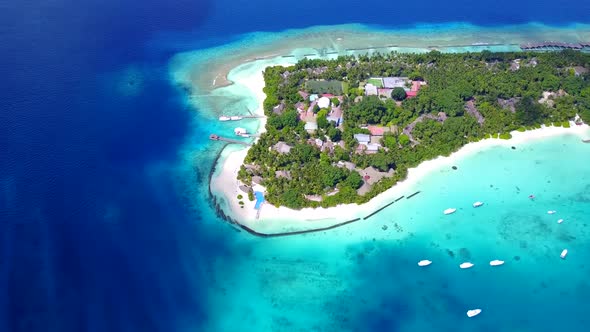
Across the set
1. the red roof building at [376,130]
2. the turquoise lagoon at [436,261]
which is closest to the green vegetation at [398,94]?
the red roof building at [376,130]

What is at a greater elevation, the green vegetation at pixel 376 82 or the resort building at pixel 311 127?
the green vegetation at pixel 376 82

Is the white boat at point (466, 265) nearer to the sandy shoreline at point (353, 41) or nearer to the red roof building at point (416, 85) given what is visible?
the red roof building at point (416, 85)

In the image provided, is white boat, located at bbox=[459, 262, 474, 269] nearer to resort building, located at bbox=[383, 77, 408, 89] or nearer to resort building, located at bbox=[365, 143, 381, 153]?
resort building, located at bbox=[365, 143, 381, 153]

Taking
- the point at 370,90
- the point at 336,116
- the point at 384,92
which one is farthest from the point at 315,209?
the point at 384,92

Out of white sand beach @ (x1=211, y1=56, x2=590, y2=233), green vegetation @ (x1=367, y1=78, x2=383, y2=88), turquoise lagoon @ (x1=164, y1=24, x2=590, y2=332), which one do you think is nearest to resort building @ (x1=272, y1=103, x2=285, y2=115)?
white sand beach @ (x1=211, y1=56, x2=590, y2=233)

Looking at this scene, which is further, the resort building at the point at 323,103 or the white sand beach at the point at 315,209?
the resort building at the point at 323,103

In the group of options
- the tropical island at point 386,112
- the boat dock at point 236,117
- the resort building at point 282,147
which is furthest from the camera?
the boat dock at point 236,117

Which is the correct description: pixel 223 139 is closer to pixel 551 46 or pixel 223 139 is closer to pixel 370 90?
pixel 370 90
